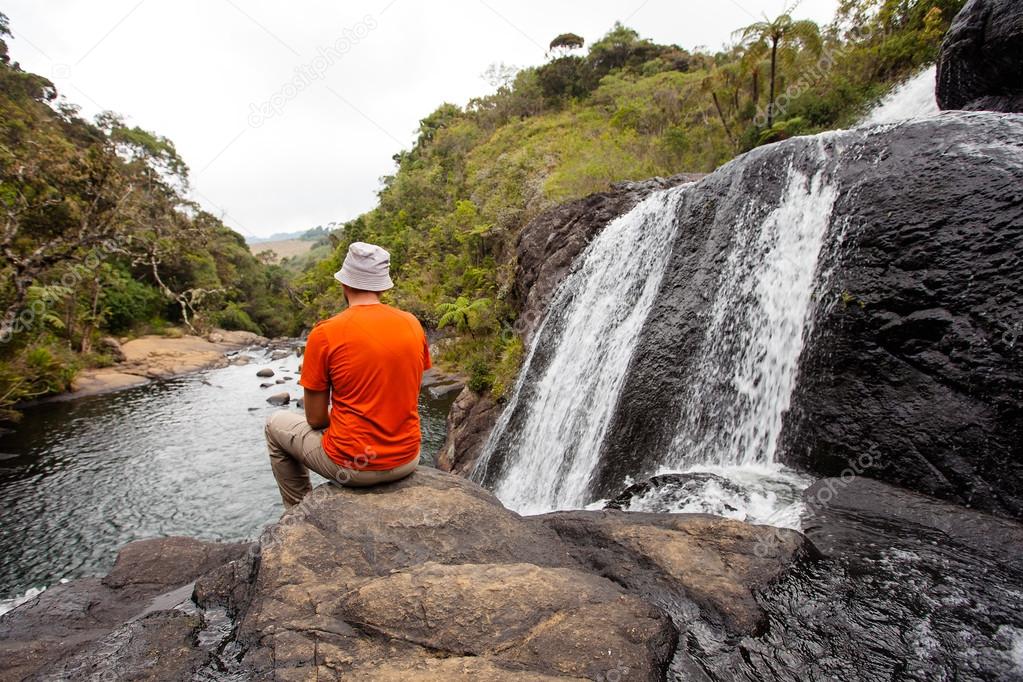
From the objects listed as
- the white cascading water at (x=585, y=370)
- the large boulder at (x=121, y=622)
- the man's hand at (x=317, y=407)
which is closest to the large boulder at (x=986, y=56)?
the white cascading water at (x=585, y=370)

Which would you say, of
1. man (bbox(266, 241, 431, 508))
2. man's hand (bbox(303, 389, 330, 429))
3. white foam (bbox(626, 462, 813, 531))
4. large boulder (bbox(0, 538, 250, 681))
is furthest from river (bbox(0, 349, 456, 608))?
white foam (bbox(626, 462, 813, 531))

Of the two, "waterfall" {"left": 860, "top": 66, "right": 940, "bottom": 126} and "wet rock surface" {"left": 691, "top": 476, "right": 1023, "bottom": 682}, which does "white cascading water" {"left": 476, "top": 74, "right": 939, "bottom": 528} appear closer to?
"wet rock surface" {"left": 691, "top": 476, "right": 1023, "bottom": 682}

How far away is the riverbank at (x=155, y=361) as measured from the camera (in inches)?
709

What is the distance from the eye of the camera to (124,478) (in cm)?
1003

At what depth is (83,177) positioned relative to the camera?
11758mm

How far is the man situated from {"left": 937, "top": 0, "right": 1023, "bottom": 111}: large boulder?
883cm

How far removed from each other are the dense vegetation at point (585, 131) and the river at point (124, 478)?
5.28 meters

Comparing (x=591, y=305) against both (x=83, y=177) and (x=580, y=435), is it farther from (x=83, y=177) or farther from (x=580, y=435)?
(x=83, y=177)

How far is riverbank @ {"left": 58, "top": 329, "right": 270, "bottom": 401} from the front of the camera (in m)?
18.0

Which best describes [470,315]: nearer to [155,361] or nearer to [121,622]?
[121,622]

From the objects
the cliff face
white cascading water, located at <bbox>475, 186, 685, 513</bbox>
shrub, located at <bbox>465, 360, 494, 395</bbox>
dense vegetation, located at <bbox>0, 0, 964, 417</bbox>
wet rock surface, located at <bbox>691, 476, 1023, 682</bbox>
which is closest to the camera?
wet rock surface, located at <bbox>691, 476, 1023, 682</bbox>

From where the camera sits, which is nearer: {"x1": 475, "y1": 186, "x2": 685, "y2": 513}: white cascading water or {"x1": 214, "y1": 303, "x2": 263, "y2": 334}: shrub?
{"x1": 475, "y1": 186, "x2": 685, "y2": 513}: white cascading water

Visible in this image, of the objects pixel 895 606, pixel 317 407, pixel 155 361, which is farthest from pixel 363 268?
pixel 155 361

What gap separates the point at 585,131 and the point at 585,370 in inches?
922
